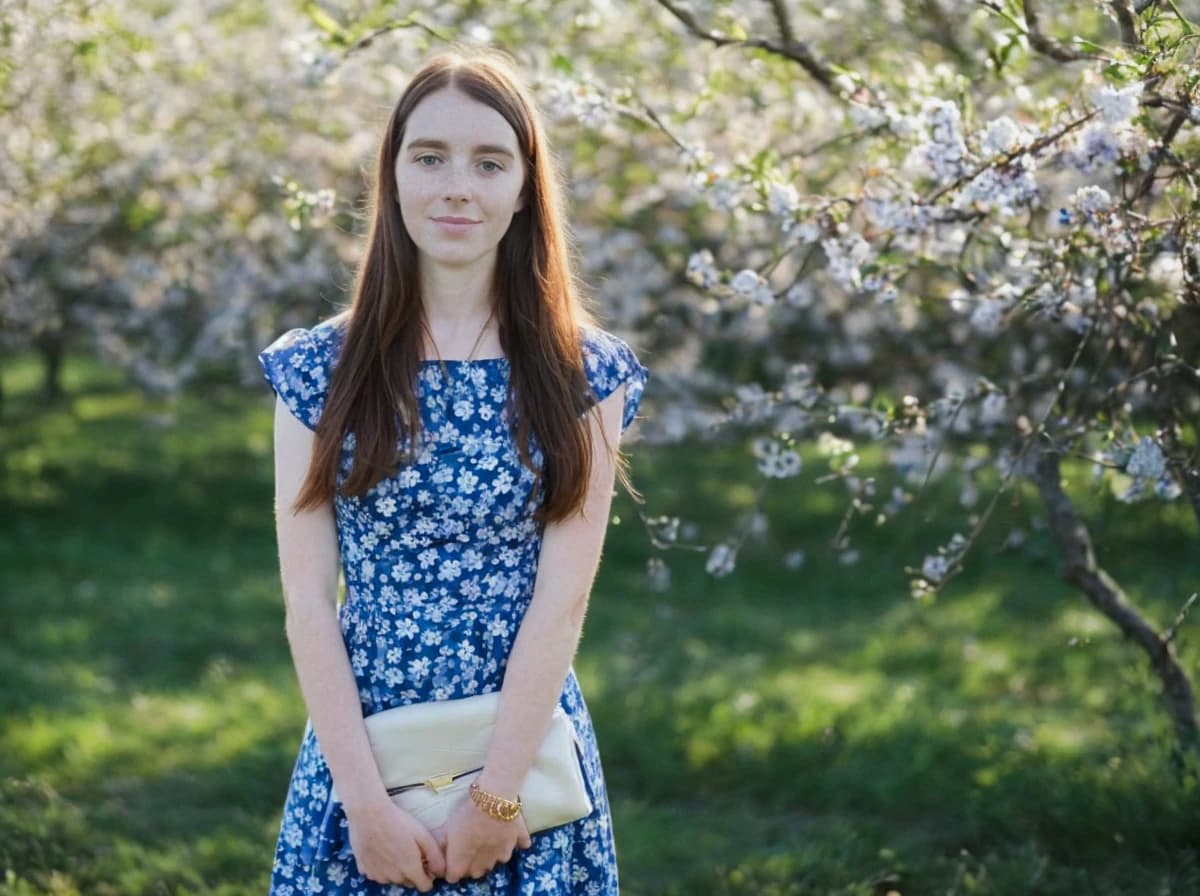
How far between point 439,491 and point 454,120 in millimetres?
529

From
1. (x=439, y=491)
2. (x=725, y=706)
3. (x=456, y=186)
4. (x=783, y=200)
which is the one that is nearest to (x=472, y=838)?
(x=439, y=491)

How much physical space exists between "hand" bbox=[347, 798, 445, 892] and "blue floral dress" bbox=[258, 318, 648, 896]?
0.23 feet

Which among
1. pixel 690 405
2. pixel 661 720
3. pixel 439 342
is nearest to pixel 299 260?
pixel 690 405

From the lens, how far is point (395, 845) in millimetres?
2107

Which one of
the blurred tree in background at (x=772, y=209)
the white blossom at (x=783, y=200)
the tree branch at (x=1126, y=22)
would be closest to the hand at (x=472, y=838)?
the blurred tree in background at (x=772, y=209)

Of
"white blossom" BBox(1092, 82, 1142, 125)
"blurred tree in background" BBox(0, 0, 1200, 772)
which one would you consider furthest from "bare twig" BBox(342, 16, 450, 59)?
"white blossom" BBox(1092, 82, 1142, 125)

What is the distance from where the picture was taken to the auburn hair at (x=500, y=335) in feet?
7.14

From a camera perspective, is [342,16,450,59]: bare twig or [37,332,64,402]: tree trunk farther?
[37,332,64,402]: tree trunk

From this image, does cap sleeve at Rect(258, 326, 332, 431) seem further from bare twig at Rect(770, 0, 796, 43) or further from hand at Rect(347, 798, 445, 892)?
bare twig at Rect(770, 0, 796, 43)

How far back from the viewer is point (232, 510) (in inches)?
326

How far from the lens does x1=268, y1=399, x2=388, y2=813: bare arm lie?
2.12 meters

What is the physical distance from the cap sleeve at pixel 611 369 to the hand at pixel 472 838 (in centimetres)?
62

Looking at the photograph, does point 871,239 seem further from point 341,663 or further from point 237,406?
point 237,406

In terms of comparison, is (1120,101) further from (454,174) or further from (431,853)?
(431,853)
